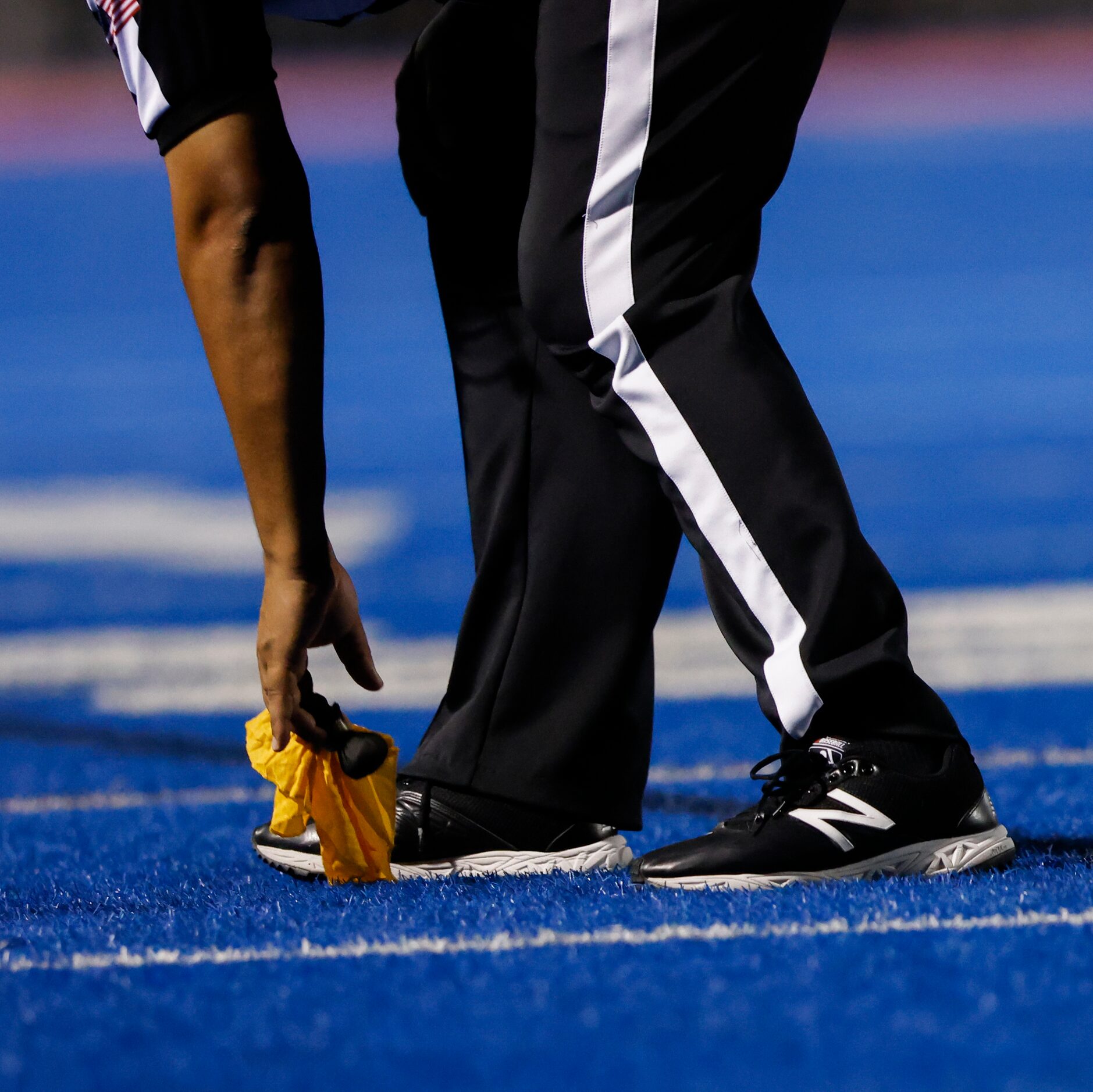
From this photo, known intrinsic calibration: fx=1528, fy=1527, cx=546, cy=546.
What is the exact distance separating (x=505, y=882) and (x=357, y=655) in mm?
213

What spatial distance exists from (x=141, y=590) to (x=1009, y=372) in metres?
3.54

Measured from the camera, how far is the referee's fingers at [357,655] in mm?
1199

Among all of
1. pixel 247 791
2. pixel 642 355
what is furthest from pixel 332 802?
pixel 247 791

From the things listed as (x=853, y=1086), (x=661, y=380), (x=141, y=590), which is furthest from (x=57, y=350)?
(x=853, y=1086)

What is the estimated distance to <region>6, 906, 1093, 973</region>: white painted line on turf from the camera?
903 millimetres

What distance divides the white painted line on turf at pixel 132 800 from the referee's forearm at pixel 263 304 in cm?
64

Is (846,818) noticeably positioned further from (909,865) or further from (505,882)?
(505,882)

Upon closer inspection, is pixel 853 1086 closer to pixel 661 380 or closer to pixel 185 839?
pixel 661 380

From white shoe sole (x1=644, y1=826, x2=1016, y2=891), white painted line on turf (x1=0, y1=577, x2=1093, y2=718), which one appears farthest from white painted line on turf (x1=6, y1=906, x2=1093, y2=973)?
white painted line on turf (x1=0, y1=577, x2=1093, y2=718)

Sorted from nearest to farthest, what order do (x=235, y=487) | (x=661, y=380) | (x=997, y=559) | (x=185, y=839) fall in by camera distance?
(x=661, y=380) < (x=185, y=839) < (x=997, y=559) < (x=235, y=487)

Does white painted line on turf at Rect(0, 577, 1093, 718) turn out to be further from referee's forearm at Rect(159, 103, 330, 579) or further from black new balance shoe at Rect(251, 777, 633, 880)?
referee's forearm at Rect(159, 103, 330, 579)

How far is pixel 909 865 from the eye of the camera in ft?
3.65

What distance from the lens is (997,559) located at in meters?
3.21

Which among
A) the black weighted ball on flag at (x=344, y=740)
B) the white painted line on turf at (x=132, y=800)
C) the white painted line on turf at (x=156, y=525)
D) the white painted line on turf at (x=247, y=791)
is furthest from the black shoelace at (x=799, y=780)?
the white painted line on turf at (x=156, y=525)
